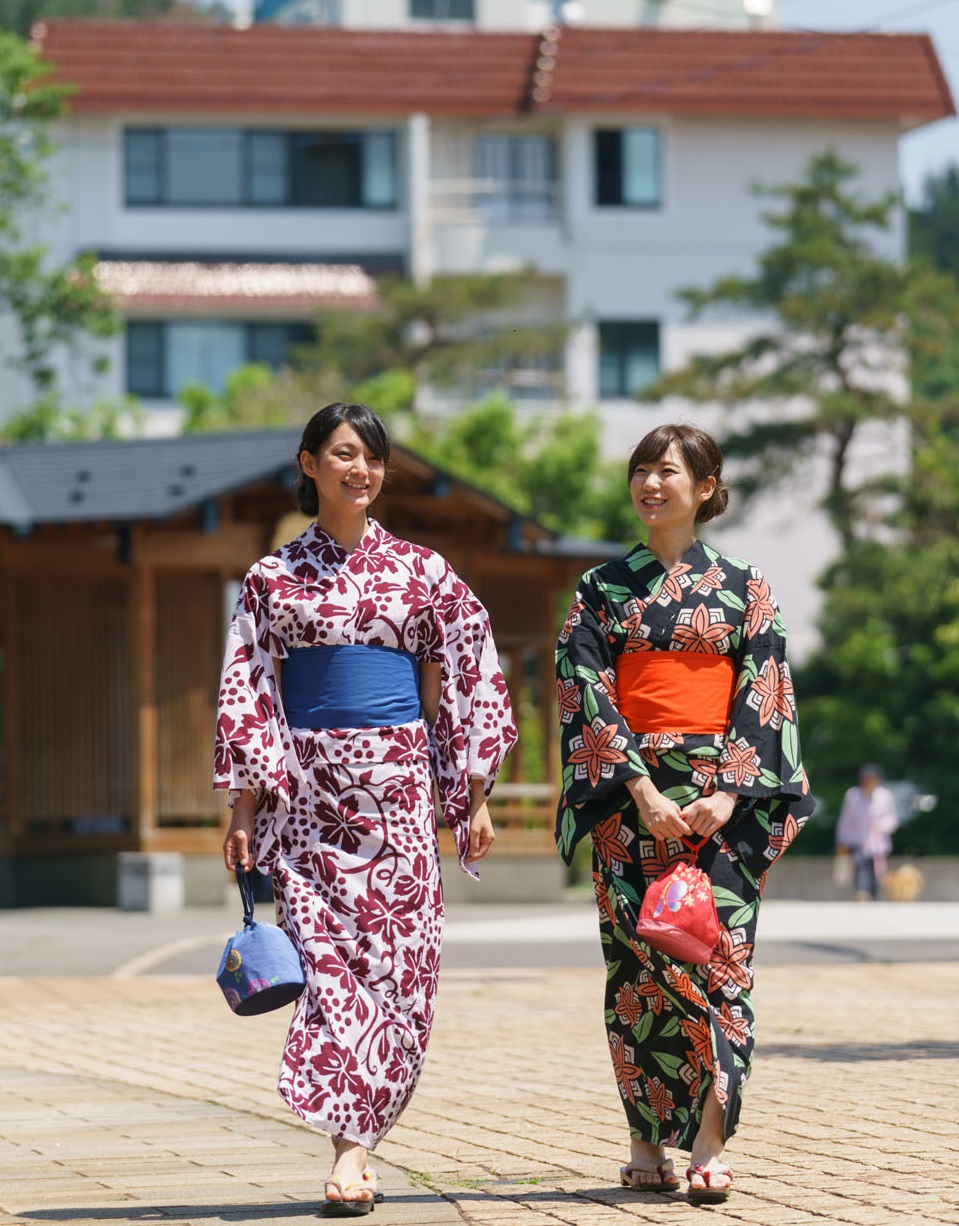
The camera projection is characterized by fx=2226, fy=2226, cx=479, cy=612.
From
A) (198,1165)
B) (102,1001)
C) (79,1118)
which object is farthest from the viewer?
(102,1001)

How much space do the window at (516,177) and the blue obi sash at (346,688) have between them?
36.4 meters

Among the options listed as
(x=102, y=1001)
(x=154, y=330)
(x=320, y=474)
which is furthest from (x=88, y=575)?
(x=154, y=330)

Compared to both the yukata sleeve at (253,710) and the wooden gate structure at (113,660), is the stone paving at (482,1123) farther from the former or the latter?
the wooden gate structure at (113,660)

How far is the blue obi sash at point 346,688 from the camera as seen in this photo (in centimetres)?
573

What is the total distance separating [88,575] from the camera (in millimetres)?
19344

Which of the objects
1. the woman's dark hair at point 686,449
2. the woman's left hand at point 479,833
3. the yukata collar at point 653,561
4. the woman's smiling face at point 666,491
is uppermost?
the woman's dark hair at point 686,449

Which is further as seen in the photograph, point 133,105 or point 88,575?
point 133,105

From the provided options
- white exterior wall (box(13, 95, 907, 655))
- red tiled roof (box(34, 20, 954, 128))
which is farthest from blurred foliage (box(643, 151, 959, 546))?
red tiled roof (box(34, 20, 954, 128))

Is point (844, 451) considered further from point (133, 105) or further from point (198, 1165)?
point (198, 1165)

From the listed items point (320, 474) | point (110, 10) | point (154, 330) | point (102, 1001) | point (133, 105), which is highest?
point (110, 10)

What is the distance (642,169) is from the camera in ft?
136

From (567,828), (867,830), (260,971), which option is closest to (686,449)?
(567,828)

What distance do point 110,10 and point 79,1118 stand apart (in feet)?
182

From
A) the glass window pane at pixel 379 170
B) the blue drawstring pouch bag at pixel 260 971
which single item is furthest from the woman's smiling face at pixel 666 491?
the glass window pane at pixel 379 170
